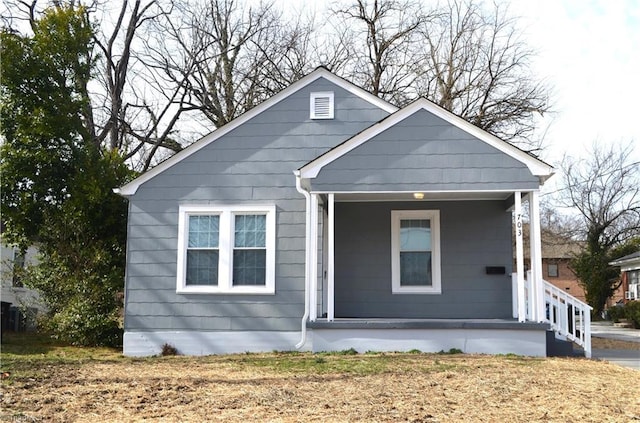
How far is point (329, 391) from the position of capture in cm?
704

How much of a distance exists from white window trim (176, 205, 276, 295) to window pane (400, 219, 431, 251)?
2.54 metres

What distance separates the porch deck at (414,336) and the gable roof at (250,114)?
13.1 feet

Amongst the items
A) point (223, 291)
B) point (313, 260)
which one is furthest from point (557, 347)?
point (223, 291)

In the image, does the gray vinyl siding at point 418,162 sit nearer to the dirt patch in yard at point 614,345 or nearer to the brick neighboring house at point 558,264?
the dirt patch in yard at point 614,345

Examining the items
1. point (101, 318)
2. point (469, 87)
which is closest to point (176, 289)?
point (101, 318)

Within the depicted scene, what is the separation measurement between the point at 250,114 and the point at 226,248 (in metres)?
2.58

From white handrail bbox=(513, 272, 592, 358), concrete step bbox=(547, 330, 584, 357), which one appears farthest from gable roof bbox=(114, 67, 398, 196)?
concrete step bbox=(547, 330, 584, 357)

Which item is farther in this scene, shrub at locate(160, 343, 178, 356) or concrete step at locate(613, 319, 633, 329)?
concrete step at locate(613, 319, 633, 329)

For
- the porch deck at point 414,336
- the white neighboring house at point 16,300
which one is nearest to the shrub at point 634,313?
the porch deck at point 414,336

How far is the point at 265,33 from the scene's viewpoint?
25.3m

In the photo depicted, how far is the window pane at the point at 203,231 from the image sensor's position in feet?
39.0

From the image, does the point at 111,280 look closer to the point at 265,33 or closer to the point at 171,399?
the point at 171,399

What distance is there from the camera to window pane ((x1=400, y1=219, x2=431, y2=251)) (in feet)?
40.6

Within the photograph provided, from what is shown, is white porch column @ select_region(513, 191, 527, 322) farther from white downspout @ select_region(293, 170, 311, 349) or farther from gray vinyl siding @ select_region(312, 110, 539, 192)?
white downspout @ select_region(293, 170, 311, 349)
